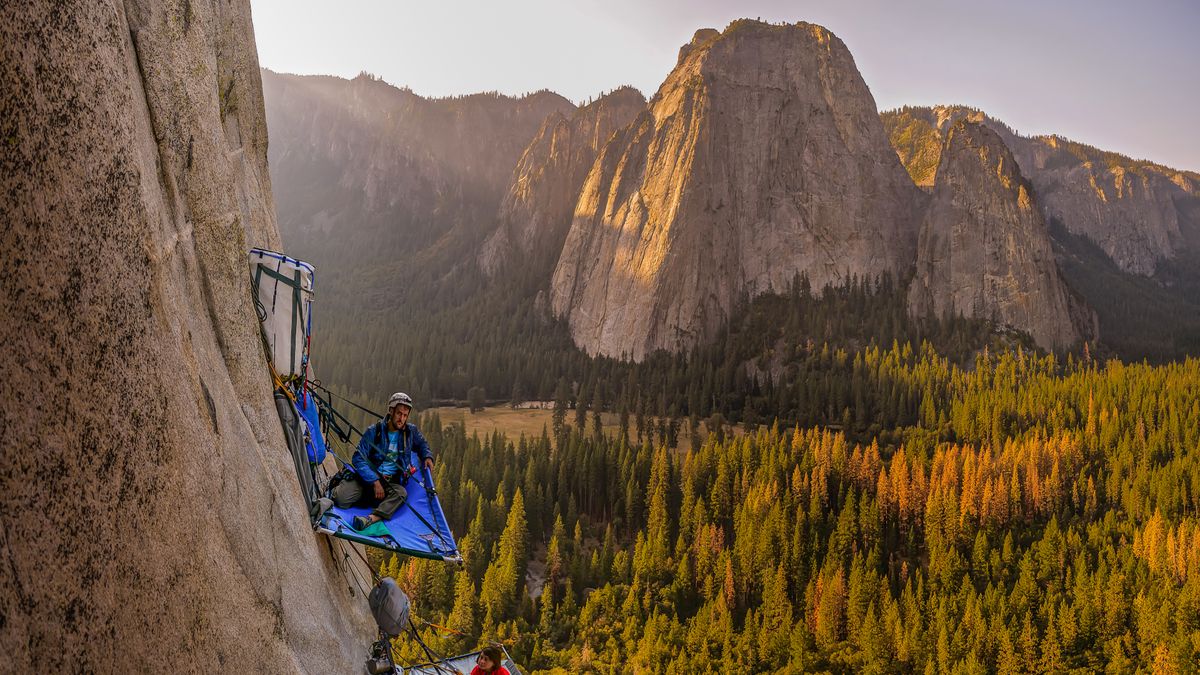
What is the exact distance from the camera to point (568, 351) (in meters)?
148

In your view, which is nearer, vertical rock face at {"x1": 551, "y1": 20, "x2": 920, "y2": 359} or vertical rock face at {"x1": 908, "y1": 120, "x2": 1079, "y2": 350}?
vertical rock face at {"x1": 908, "y1": 120, "x2": 1079, "y2": 350}

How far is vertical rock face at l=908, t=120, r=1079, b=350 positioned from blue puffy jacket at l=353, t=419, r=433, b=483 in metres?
142

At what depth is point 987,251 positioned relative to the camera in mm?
136375

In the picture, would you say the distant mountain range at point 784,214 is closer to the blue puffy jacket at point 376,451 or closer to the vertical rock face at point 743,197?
the vertical rock face at point 743,197

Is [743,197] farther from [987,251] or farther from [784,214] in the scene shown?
[987,251]

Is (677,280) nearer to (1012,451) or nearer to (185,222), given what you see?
(1012,451)

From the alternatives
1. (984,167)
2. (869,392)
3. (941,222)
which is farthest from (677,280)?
(984,167)

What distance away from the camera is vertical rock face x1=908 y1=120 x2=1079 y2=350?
134375 mm

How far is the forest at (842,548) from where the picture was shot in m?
52.2

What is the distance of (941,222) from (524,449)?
10026 cm

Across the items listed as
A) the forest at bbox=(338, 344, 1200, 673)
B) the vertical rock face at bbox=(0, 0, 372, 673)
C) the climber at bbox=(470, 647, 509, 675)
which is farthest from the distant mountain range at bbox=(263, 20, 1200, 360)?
the vertical rock face at bbox=(0, 0, 372, 673)

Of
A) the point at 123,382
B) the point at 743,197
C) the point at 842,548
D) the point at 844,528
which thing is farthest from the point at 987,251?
the point at 123,382

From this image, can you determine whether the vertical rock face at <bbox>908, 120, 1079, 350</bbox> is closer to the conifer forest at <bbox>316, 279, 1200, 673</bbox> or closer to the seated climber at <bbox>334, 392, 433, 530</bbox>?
the conifer forest at <bbox>316, 279, 1200, 673</bbox>

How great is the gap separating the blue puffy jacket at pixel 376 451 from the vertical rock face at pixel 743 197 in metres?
128
